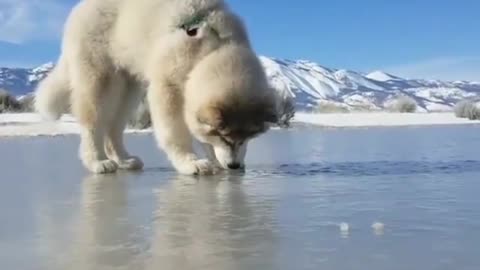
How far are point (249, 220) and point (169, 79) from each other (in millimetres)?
2532

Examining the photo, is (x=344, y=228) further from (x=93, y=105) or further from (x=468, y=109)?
(x=468, y=109)

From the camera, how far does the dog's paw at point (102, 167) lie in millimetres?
6137

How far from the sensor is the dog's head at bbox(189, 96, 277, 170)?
516cm

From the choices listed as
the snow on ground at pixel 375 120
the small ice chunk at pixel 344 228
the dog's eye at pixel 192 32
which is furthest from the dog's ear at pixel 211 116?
the snow on ground at pixel 375 120

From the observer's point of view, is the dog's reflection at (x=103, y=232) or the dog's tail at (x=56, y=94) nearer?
the dog's reflection at (x=103, y=232)

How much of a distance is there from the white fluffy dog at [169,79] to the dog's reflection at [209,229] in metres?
0.92

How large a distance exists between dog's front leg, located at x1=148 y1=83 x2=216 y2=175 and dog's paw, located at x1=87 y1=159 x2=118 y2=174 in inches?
28.1

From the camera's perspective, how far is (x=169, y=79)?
17.9 ft

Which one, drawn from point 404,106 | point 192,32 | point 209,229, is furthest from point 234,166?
point 404,106

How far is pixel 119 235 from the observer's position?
9.25 feet

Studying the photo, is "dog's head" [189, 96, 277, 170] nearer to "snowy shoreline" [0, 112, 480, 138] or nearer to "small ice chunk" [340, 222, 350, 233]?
"small ice chunk" [340, 222, 350, 233]

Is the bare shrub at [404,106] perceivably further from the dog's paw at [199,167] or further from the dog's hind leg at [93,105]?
the dog's paw at [199,167]

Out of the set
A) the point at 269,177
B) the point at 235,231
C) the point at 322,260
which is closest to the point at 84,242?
the point at 235,231

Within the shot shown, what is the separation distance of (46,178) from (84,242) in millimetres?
3028
